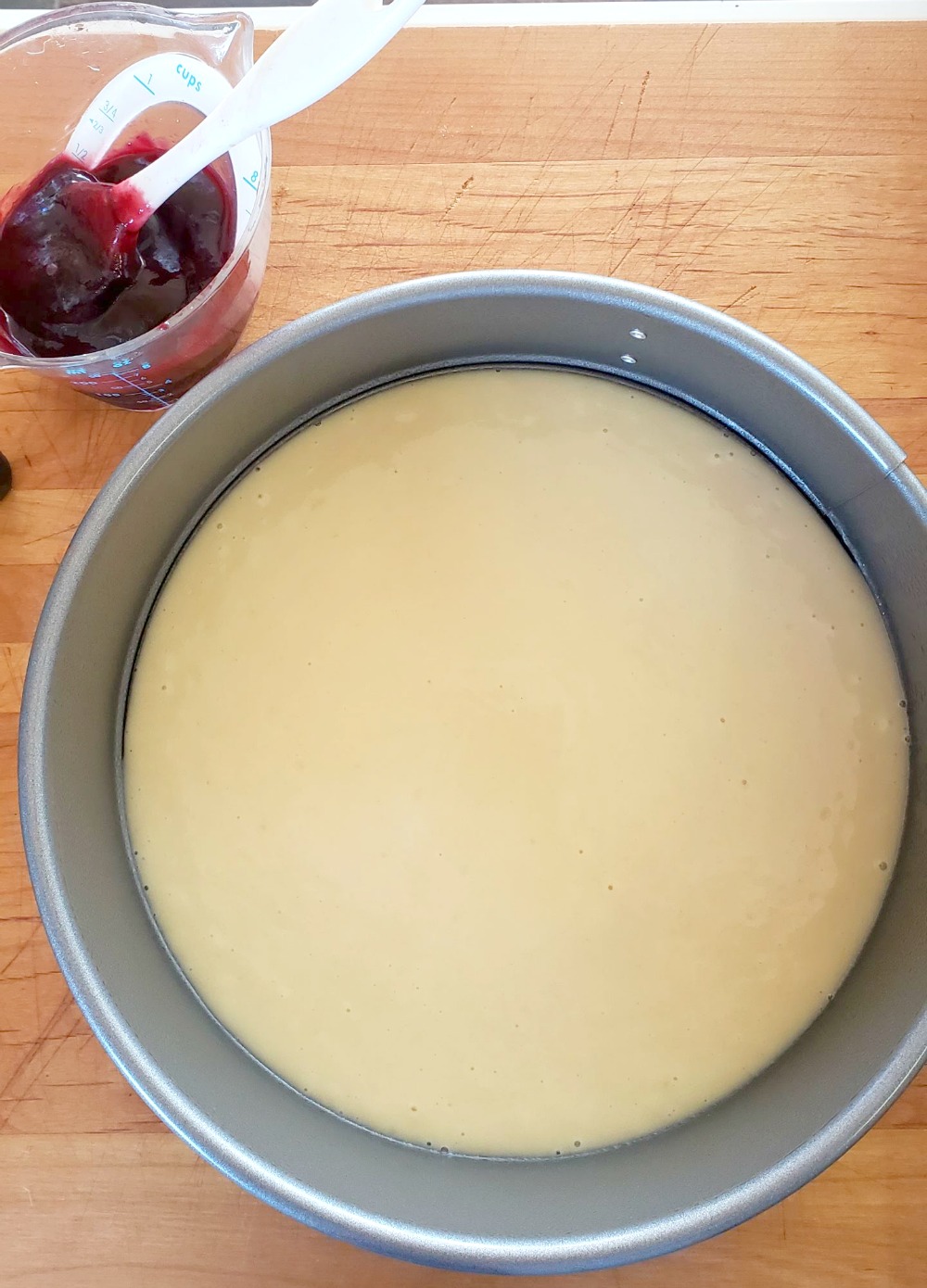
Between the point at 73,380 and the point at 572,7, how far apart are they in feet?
1.38

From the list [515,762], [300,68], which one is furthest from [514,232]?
[515,762]

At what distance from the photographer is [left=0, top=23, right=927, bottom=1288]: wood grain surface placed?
627mm

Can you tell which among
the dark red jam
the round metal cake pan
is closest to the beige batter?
the round metal cake pan

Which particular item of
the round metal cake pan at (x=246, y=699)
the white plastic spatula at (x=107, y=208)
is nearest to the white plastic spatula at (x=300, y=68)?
the white plastic spatula at (x=107, y=208)

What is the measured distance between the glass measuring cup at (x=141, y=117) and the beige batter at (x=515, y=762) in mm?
101

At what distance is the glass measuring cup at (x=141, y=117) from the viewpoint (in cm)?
58

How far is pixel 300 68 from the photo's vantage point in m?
0.51

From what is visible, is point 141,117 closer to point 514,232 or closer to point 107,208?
point 107,208

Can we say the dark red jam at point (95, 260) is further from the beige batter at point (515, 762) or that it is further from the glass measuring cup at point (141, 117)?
the beige batter at point (515, 762)

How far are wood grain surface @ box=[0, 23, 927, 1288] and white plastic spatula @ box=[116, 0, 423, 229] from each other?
0.46ft

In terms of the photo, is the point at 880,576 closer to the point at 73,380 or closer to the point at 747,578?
the point at 747,578

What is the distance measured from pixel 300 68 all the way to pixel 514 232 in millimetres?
196

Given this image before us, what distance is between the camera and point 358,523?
2.22 ft

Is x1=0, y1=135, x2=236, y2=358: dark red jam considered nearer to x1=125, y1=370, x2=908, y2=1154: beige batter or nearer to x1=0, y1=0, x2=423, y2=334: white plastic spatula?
x1=0, y1=0, x2=423, y2=334: white plastic spatula
